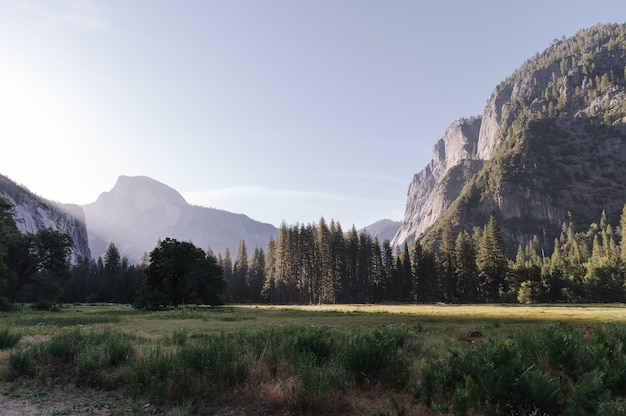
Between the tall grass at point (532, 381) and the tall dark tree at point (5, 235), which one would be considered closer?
the tall grass at point (532, 381)

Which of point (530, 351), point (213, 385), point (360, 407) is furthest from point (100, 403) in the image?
point (530, 351)

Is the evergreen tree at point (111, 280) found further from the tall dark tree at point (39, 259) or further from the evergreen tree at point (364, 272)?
the evergreen tree at point (364, 272)

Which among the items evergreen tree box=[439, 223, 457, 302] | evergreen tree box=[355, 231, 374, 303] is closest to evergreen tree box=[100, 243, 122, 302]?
evergreen tree box=[355, 231, 374, 303]

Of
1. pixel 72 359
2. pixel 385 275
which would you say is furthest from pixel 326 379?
pixel 385 275

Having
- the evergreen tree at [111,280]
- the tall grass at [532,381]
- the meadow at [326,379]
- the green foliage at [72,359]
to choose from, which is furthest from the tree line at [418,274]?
the green foliage at [72,359]

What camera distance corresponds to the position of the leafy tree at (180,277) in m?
57.6

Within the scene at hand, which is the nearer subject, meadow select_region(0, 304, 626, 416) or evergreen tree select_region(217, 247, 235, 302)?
meadow select_region(0, 304, 626, 416)

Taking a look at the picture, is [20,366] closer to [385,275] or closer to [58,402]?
[58,402]

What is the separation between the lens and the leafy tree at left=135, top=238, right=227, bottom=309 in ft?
189

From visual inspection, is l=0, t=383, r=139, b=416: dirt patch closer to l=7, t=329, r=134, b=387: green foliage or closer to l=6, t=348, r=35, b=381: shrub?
l=7, t=329, r=134, b=387: green foliage

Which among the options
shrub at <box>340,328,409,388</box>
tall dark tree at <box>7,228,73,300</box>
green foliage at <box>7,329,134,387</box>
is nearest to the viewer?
shrub at <box>340,328,409,388</box>

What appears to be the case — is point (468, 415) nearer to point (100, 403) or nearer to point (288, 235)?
point (100, 403)

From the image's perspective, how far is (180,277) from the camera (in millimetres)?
60188

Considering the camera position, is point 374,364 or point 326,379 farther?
point 374,364
